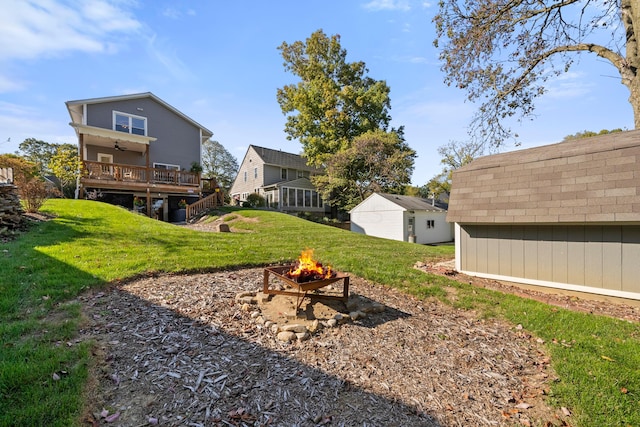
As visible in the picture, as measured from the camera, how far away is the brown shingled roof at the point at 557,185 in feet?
18.4

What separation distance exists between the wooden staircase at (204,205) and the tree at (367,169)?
10.6 metres

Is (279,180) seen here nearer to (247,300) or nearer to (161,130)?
(161,130)

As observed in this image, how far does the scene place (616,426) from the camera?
97.2 inches

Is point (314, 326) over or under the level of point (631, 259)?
under

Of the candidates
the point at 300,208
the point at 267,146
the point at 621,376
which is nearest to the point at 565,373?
the point at 621,376

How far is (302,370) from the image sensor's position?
3072mm

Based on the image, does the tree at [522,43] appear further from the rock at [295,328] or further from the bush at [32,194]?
the bush at [32,194]

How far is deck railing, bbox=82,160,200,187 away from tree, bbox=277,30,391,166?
41.3 ft

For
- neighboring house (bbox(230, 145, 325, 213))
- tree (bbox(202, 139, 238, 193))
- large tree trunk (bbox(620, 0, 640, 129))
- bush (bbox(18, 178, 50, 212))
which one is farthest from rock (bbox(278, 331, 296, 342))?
tree (bbox(202, 139, 238, 193))

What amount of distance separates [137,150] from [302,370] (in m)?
21.4

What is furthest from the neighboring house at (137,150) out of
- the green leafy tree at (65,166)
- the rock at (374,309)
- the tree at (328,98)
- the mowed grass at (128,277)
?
the rock at (374,309)

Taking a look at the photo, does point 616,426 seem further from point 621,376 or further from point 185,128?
point 185,128

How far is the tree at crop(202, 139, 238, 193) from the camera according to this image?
41.0 meters

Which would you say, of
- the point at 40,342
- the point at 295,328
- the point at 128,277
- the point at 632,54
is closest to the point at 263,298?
the point at 295,328
